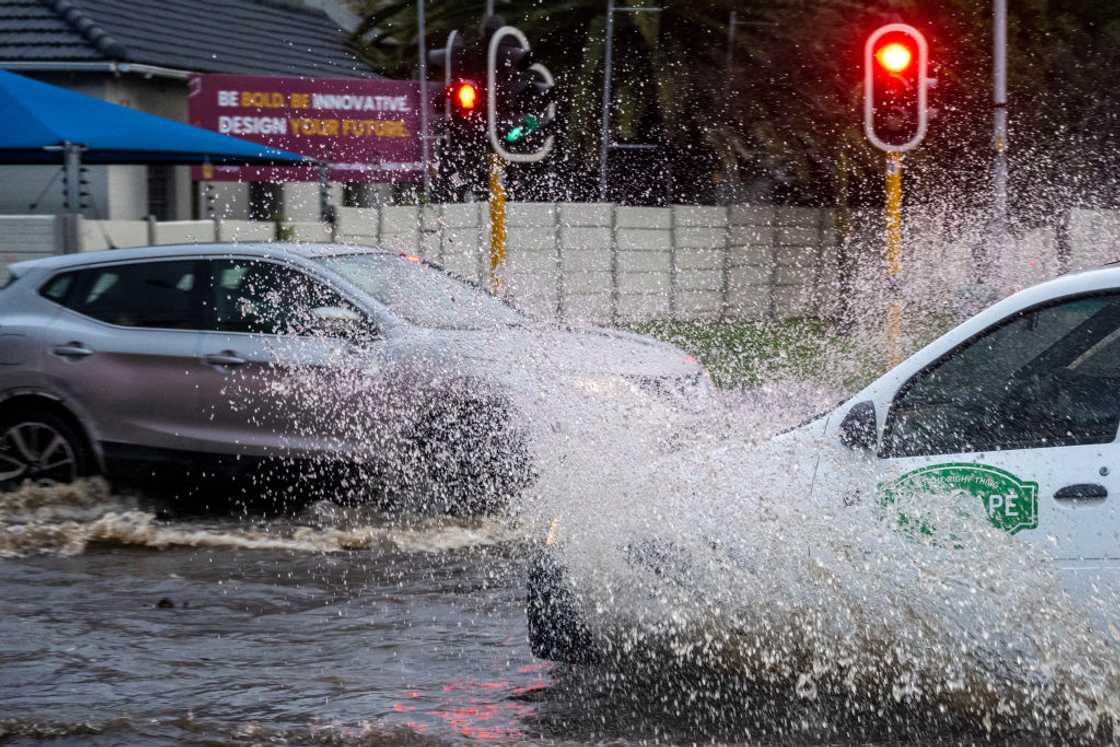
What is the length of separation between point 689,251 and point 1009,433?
18.5 m

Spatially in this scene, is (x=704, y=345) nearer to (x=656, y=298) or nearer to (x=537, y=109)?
(x=656, y=298)

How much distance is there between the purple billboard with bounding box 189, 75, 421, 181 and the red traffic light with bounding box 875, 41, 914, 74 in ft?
30.5

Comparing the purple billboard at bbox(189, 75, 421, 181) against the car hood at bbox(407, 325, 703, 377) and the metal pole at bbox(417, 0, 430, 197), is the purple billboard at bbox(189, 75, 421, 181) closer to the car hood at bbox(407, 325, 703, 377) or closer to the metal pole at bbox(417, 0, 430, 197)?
the metal pole at bbox(417, 0, 430, 197)

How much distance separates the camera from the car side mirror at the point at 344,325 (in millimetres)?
9609

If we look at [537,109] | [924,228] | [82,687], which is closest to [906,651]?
[82,687]

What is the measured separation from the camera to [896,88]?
47.4 feet

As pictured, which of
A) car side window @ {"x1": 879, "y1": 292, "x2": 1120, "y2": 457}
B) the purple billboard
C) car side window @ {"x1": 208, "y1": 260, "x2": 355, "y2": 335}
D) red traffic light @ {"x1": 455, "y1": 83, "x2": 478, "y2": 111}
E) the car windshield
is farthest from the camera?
the purple billboard

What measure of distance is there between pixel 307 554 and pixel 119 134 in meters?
7.84

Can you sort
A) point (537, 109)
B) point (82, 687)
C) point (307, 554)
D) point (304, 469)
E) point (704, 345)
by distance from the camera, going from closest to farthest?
point (82, 687)
point (307, 554)
point (304, 469)
point (537, 109)
point (704, 345)

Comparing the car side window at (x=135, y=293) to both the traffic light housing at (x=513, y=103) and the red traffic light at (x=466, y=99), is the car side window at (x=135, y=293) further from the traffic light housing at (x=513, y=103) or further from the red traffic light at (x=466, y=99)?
the red traffic light at (x=466, y=99)

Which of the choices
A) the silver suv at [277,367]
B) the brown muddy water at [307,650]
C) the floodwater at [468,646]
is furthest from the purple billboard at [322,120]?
the floodwater at [468,646]

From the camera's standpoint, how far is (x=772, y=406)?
12.0 metres

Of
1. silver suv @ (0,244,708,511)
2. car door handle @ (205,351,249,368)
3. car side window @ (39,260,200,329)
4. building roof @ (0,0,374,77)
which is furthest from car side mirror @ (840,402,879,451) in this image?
building roof @ (0,0,374,77)

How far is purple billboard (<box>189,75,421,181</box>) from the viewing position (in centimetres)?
2220
